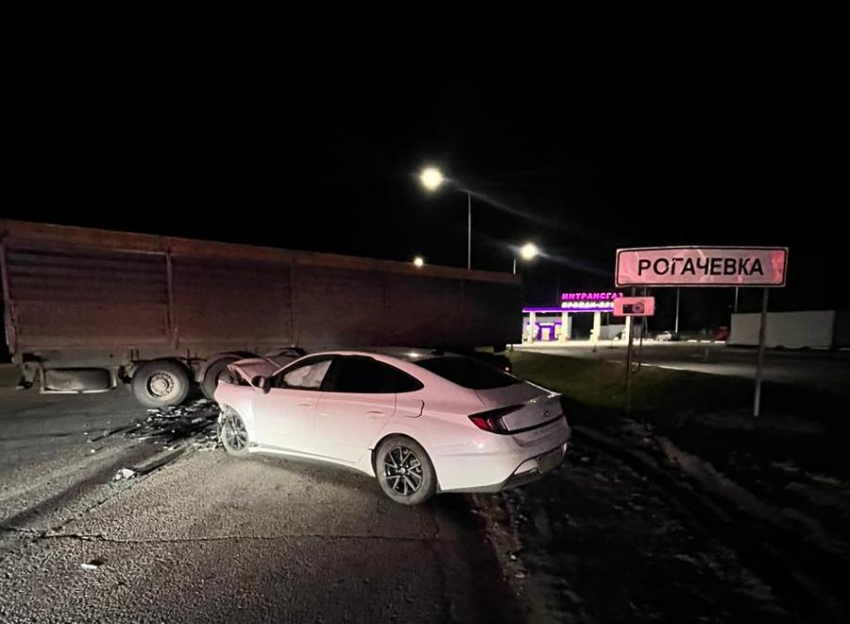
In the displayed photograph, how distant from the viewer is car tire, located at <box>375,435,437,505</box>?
4.27 meters

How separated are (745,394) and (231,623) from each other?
32.0 ft

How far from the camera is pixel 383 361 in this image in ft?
16.1

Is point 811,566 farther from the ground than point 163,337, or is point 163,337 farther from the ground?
point 163,337

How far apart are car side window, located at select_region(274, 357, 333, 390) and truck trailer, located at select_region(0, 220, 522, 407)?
423 cm

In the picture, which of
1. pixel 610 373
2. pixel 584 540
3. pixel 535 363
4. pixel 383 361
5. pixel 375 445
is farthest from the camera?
pixel 535 363

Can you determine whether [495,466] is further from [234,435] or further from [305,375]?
[234,435]

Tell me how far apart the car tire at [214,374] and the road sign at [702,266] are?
7.72m

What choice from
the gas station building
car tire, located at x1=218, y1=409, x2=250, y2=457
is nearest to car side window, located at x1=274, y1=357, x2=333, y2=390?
car tire, located at x1=218, y1=409, x2=250, y2=457

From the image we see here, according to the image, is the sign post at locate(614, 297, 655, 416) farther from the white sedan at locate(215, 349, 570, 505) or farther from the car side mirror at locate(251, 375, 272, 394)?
the car side mirror at locate(251, 375, 272, 394)

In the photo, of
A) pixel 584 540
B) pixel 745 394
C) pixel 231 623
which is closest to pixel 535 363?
pixel 745 394

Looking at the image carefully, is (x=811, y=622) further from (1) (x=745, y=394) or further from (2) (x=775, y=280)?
(1) (x=745, y=394)

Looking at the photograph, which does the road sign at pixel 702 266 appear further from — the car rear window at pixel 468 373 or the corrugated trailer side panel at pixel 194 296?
the corrugated trailer side panel at pixel 194 296

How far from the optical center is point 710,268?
7473 millimetres

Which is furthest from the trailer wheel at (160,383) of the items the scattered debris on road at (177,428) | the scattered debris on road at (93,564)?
the scattered debris on road at (93,564)
